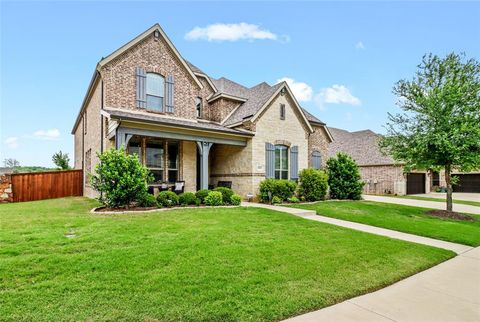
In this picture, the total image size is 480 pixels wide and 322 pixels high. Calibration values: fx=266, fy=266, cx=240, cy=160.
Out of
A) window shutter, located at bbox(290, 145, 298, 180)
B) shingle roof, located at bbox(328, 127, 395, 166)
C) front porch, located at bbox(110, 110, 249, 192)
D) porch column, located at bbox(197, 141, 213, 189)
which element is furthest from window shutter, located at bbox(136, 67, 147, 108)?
shingle roof, located at bbox(328, 127, 395, 166)

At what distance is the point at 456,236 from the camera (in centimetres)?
845

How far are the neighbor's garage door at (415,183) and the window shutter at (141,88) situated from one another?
956 inches

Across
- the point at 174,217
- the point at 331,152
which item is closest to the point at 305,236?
the point at 174,217

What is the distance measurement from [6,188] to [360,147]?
2923cm

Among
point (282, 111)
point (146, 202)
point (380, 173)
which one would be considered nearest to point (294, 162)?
point (282, 111)

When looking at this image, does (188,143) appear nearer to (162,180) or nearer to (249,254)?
(162,180)

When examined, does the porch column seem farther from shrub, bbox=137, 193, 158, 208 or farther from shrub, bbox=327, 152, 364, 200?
shrub, bbox=327, 152, 364, 200

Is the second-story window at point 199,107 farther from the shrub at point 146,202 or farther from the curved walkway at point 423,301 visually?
the curved walkway at point 423,301

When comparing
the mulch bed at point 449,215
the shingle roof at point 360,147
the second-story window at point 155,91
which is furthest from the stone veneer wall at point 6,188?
the shingle roof at point 360,147

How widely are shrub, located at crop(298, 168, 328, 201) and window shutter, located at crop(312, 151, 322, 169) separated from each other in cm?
385

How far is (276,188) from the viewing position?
13.9 meters

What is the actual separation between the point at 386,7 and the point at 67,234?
43.0 feet

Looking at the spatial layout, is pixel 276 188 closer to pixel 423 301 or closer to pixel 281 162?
pixel 281 162

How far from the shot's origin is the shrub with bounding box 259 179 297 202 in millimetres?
13969
